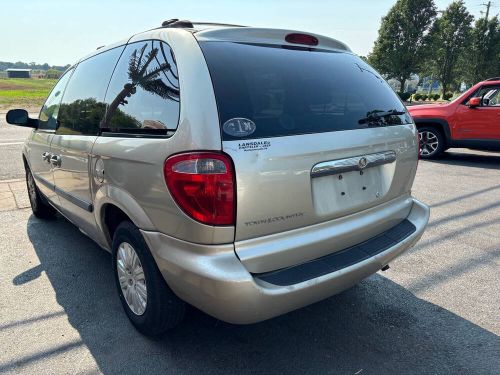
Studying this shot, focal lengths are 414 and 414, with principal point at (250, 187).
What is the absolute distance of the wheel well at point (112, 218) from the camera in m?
2.69

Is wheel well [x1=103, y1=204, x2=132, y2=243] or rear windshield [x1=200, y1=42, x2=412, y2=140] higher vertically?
rear windshield [x1=200, y1=42, x2=412, y2=140]

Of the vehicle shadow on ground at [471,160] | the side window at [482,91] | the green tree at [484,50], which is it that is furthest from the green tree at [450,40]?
the side window at [482,91]

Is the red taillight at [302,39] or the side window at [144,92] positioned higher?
the red taillight at [302,39]

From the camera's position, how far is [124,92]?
263cm

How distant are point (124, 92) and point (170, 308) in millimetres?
1368

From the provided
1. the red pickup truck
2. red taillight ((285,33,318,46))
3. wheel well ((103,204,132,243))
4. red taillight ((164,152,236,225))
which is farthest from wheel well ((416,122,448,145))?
red taillight ((164,152,236,225))

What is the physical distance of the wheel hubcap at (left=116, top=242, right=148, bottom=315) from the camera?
2.53m

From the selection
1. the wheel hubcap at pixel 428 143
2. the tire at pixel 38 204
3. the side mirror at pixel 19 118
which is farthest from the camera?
the wheel hubcap at pixel 428 143

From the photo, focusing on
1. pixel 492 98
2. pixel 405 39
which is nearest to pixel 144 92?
pixel 492 98

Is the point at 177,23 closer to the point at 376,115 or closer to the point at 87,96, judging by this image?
the point at 87,96

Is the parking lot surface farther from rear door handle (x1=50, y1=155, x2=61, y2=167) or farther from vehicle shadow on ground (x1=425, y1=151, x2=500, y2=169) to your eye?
vehicle shadow on ground (x1=425, y1=151, x2=500, y2=169)

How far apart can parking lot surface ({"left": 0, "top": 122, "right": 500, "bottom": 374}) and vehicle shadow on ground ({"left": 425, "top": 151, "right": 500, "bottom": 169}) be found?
498 centimetres

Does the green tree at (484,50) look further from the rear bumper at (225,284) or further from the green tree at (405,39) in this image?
the rear bumper at (225,284)

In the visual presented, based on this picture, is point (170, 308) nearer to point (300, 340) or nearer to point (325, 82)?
point (300, 340)
